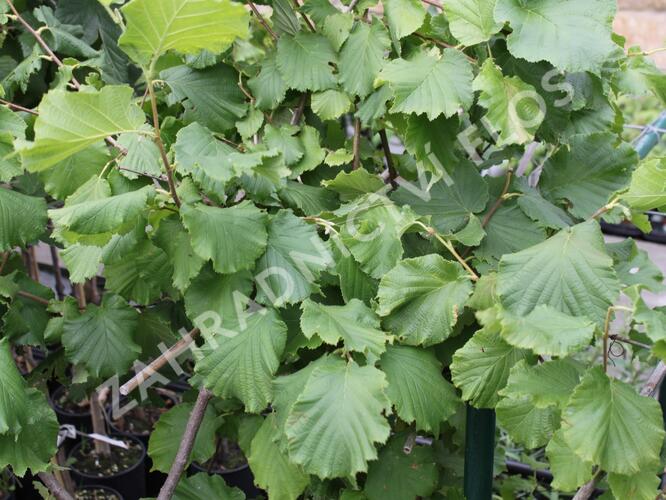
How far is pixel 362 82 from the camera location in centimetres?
95

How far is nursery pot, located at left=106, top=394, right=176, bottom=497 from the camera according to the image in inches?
71.4

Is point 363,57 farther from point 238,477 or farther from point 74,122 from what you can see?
point 238,477

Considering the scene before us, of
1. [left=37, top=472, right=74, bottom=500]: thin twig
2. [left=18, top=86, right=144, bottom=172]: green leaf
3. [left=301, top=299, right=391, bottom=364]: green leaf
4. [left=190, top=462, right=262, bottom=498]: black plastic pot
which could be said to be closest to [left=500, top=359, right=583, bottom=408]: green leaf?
[left=301, top=299, right=391, bottom=364]: green leaf

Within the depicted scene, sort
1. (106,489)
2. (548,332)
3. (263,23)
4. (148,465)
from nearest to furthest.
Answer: (548,332) < (263,23) < (106,489) < (148,465)

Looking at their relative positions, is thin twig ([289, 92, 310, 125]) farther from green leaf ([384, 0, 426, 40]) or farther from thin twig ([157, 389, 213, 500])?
thin twig ([157, 389, 213, 500])

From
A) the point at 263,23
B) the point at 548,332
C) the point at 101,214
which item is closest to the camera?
the point at 548,332

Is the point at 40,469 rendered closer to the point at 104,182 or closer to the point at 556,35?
the point at 104,182

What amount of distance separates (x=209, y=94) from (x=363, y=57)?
208 millimetres

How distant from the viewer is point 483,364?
816 mm

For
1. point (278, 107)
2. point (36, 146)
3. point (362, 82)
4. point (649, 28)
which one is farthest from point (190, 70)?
point (649, 28)

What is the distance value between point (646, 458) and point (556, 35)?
0.43 meters

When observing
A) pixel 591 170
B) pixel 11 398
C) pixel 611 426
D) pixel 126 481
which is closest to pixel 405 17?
pixel 591 170

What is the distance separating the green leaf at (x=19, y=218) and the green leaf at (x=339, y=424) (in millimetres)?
455

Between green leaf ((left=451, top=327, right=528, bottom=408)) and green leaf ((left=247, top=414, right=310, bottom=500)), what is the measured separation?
24cm
